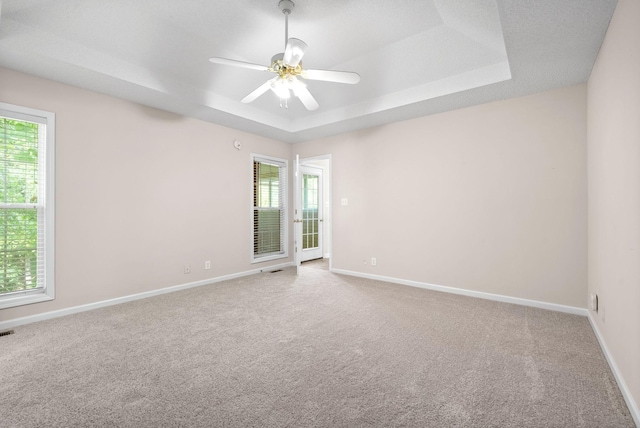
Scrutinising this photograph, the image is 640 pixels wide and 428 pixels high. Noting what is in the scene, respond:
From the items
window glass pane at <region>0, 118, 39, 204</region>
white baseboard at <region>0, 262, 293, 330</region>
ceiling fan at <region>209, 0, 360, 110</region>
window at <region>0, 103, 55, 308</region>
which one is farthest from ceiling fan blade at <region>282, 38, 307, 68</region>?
white baseboard at <region>0, 262, 293, 330</region>

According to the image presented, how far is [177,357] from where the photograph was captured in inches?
83.2

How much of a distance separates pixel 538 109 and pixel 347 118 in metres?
2.25

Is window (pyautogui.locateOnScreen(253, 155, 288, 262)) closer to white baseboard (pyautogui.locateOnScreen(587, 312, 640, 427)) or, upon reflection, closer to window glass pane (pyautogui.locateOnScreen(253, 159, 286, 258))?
window glass pane (pyautogui.locateOnScreen(253, 159, 286, 258))

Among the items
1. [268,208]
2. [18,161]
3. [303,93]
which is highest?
[303,93]

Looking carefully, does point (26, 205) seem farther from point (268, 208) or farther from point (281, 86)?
point (268, 208)

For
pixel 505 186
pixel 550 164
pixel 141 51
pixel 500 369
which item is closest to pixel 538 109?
pixel 550 164

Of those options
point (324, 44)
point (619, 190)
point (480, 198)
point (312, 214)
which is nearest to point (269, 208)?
point (312, 214)

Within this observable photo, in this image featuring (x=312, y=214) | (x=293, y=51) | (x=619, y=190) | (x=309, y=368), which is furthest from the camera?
(x=312, y=214)

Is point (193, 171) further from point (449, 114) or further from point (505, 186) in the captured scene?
point (505, 186)

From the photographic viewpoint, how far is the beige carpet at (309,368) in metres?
1.51

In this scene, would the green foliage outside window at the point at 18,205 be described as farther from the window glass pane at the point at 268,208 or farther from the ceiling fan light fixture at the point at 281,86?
the window glass pane at the point at 268,208

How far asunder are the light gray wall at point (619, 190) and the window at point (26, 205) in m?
4.58

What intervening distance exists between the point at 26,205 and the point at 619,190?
486 centimetres

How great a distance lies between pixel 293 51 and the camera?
2.12 meters
